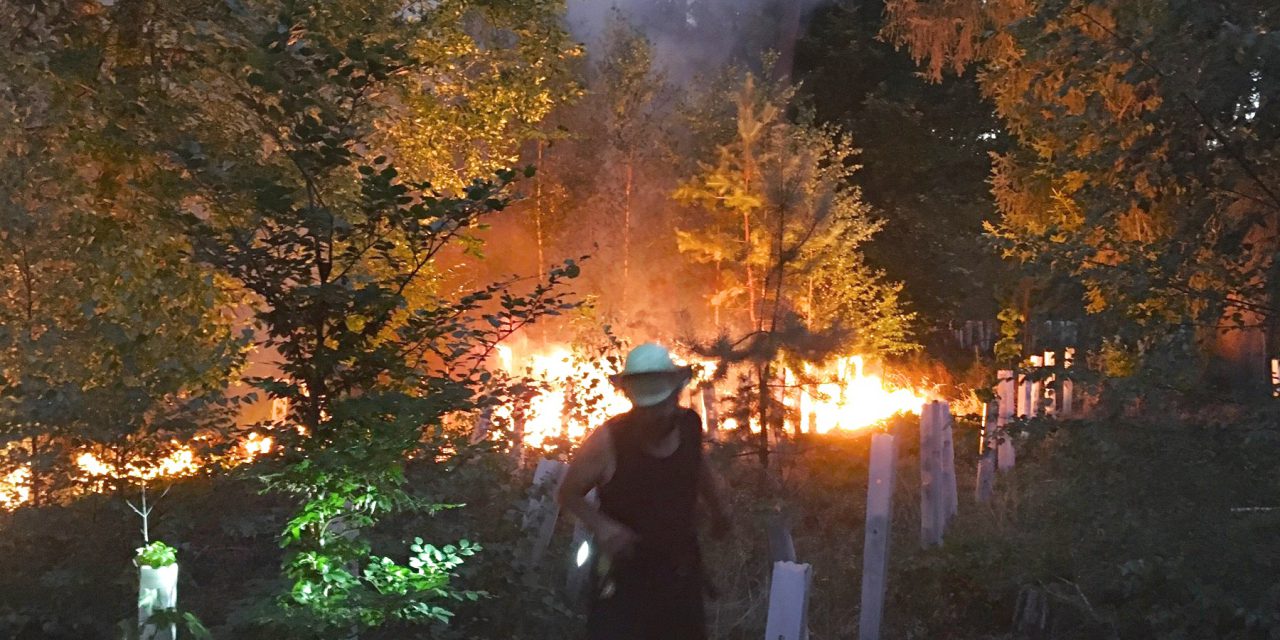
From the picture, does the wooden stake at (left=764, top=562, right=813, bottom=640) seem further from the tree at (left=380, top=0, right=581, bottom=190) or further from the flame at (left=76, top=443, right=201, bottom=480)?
the tree at (left=380, top=0, right=581, bottom=190)

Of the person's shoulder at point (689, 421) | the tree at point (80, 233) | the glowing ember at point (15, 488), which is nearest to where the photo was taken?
the person's shoulder at point (689, 421)

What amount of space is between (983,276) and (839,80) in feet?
24.8

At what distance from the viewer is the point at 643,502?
3.71 metres

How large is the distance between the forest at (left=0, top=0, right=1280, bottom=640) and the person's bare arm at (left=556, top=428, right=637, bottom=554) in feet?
0.26

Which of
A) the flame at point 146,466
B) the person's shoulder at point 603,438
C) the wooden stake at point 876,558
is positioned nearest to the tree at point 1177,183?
the wooden stake at point 876,558

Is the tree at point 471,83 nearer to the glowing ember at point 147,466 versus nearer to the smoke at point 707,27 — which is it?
the glowing ember at point 147,466

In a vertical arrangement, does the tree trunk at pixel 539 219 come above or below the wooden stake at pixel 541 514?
above

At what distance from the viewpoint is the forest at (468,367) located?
4.21m

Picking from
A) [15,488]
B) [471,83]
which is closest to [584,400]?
[471,83]

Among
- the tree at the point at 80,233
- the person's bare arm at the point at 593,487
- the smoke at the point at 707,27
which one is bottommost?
the person's bare arm at the point at 593,487

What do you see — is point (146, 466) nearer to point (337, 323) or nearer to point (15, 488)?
point (15, 488)

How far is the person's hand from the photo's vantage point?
3.62m

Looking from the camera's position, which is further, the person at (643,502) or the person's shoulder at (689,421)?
the person's shoulder at (689,421)

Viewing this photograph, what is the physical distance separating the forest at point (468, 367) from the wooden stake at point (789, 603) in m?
0.03
